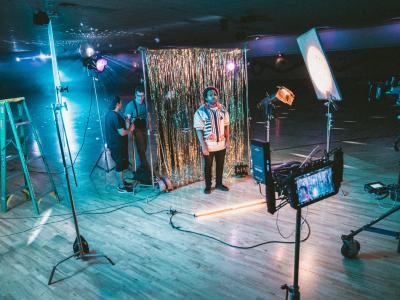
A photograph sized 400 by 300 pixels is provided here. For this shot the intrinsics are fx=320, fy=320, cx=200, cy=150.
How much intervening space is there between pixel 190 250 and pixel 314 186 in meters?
1.88

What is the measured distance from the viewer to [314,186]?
204 cm

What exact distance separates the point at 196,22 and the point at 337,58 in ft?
31.5

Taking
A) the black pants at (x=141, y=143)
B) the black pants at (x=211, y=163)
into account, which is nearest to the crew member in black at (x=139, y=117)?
the black pants at (x=141, y=143)

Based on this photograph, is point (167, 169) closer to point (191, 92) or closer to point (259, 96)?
point (191, 92)

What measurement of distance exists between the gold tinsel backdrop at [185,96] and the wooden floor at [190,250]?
493mm

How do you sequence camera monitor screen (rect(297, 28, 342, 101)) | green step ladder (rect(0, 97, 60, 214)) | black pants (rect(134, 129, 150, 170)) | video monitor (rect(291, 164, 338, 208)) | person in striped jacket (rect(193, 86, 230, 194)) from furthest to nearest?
black pants (rect(134, 129, 150, 170)), person in striped jacket (rect(193, 86, 230, 194)), green step ladder (rect(0, 97, 60, 214)), camera monitor screen (rect(297, 28, 342, 101)), video monitor (rect(291, 164, 338, 208))

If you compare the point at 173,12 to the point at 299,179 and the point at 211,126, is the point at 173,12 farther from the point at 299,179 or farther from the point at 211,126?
the point at 299,179

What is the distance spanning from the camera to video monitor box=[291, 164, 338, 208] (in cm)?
196

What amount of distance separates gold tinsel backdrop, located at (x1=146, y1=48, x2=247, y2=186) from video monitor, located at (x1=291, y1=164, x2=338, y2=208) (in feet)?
10.5

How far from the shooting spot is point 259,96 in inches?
696

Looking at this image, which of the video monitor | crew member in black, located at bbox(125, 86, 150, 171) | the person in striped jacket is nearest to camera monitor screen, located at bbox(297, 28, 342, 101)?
the video monitor

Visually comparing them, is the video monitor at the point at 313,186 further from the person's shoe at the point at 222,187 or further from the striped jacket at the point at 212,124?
the person's shoe at the point at 222,187

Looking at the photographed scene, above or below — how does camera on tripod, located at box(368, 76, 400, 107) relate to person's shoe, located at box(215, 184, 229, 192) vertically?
above

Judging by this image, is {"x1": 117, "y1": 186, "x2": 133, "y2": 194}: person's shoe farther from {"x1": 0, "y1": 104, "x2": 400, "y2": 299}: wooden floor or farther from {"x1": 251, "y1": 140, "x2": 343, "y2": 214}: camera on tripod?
{"x1": 251, "y1": 140, "x2": 343, "y2": 214}: camera on tripod
